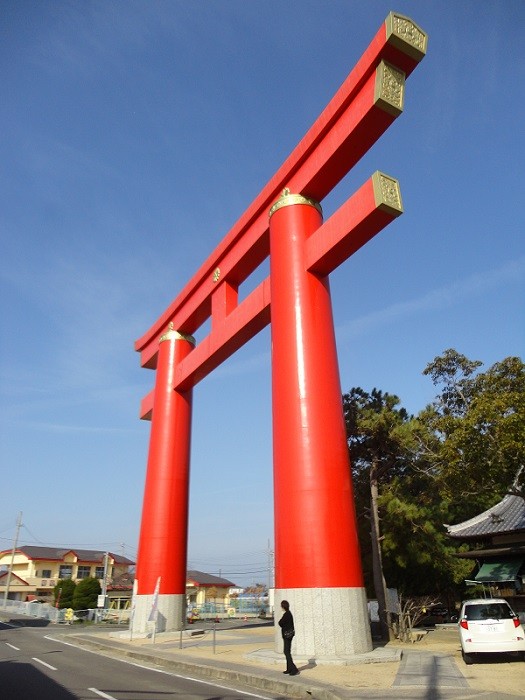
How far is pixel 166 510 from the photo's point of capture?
64.1 ft

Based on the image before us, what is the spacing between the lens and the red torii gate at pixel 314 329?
11.3 m

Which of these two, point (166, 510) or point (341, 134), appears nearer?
point (341, 134)

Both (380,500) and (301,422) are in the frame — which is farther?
(380,500)

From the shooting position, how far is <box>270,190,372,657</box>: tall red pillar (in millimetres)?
11016

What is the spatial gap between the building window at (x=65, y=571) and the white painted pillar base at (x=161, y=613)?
42353mm

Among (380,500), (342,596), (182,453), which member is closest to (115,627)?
(182,453)

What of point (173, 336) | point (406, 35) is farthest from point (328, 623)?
point (173, 336)

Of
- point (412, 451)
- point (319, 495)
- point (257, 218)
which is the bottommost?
point (319, 495)

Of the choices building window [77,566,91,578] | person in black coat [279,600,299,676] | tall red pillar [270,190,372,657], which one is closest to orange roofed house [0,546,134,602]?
building window [77,566,91,578]

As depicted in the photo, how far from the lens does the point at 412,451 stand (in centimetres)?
1841

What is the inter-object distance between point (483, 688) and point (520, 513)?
11427 millimetres

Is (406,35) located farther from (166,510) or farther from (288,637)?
(166,510)

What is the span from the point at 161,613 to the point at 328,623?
9425mm

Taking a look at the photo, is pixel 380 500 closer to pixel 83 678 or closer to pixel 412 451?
pixel 412 451
